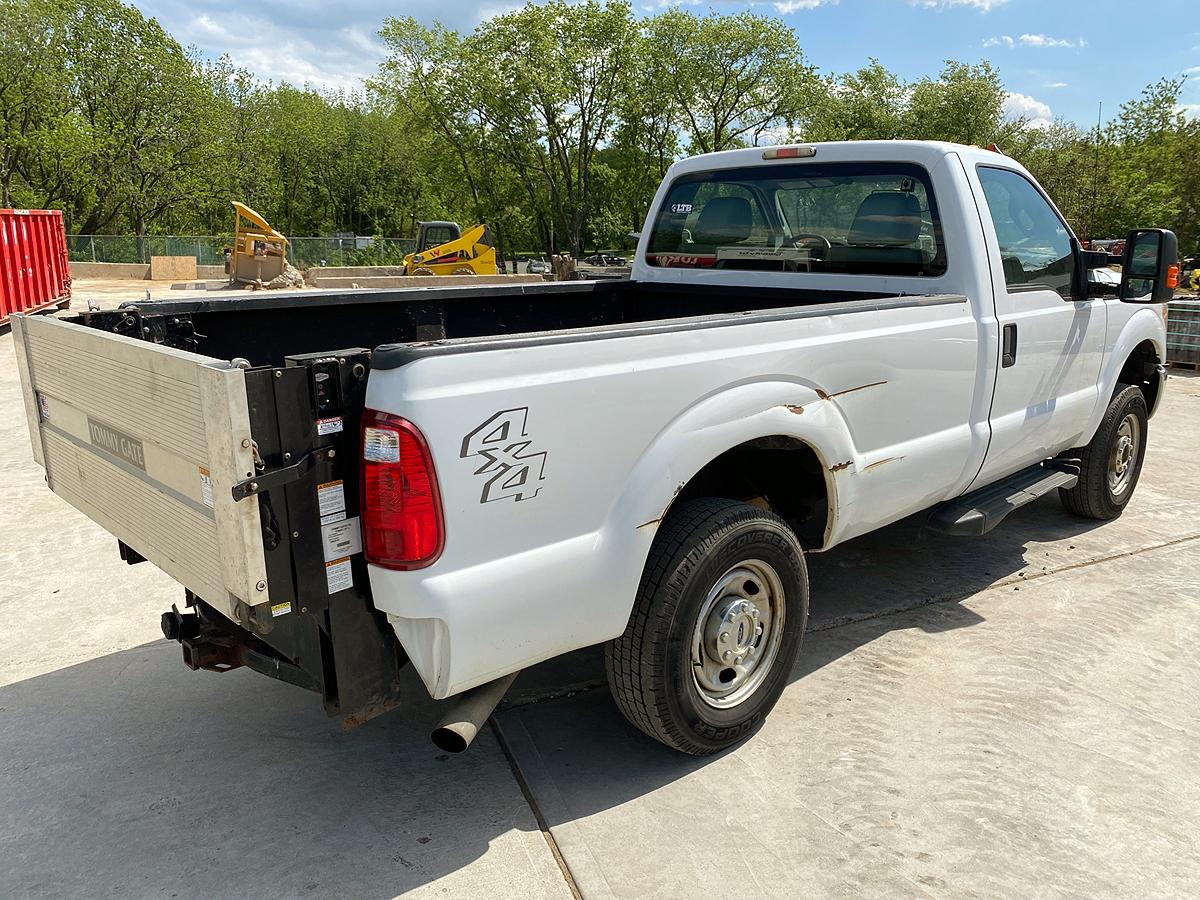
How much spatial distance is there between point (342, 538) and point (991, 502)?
3.34 meters

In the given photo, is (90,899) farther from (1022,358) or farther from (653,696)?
(1022,358)

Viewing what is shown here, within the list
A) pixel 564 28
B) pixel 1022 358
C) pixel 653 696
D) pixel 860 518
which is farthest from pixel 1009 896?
pixel 564 28

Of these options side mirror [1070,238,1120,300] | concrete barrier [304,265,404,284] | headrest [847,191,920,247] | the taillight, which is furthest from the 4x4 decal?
concrete barrier [304,265,404,284]

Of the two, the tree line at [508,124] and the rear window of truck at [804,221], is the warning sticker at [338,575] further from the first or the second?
the tree line at [508,124]

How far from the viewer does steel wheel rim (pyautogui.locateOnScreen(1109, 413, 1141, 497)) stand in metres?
5.76

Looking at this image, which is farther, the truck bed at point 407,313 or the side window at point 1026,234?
the side window at point 1026,234

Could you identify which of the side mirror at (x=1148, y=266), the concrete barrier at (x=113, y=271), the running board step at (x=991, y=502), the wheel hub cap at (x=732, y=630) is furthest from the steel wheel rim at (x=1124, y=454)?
the concrete barrier at (x=113, y=271)

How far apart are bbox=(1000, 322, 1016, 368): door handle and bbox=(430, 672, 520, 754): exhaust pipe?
2801 millimetres

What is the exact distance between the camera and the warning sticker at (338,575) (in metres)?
2.42

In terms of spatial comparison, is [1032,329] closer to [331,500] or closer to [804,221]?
[804,221]

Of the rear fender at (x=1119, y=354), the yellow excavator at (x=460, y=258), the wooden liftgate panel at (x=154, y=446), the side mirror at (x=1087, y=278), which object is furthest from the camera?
the yellow excavator at (x=460, y=258)

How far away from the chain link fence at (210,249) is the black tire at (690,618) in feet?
123

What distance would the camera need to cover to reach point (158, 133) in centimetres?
4297

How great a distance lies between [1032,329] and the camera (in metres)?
4.44
